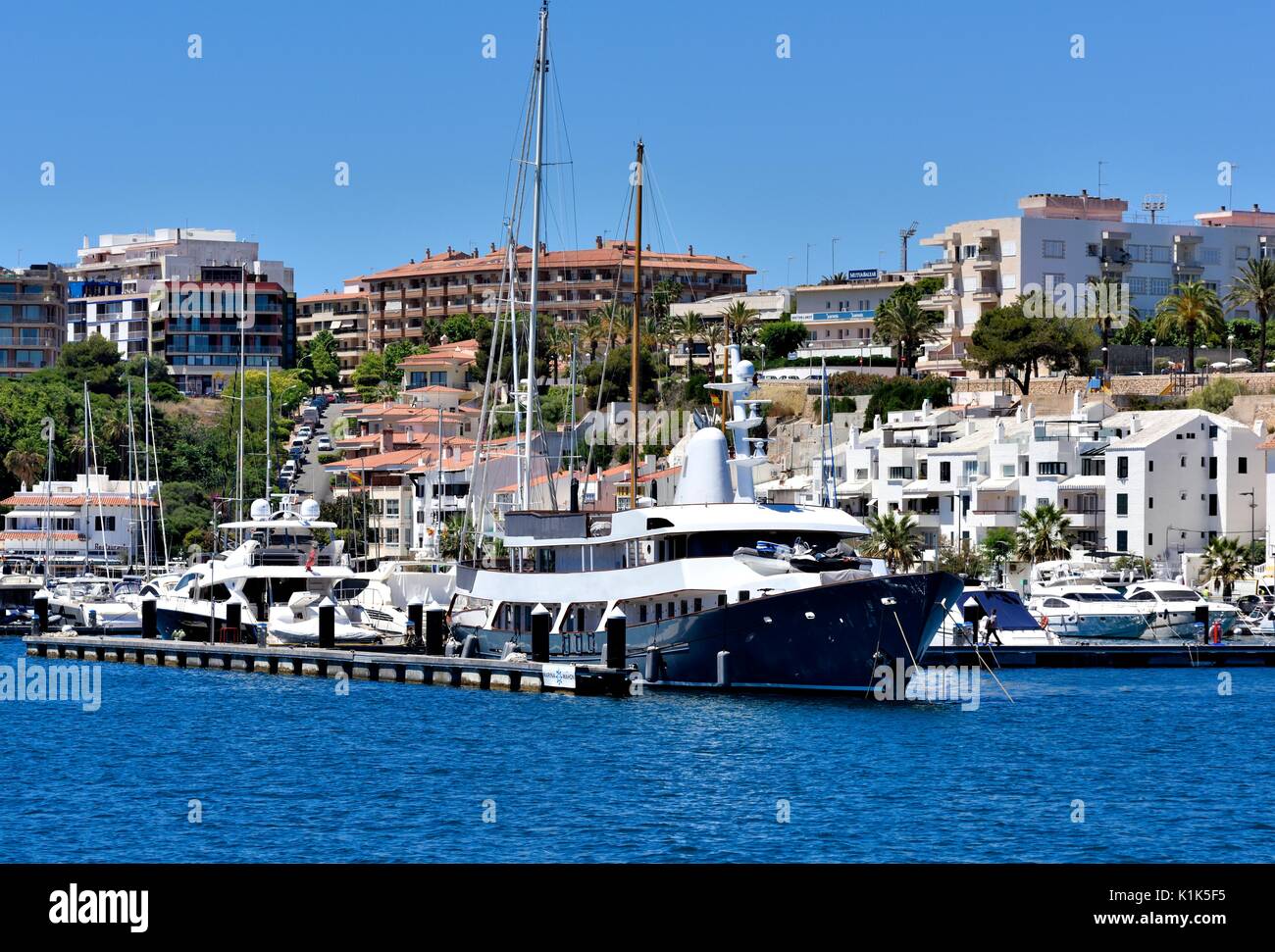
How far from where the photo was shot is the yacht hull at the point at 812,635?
50.6m

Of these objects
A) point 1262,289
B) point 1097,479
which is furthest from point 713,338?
point 1097,479

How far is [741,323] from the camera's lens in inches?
6038

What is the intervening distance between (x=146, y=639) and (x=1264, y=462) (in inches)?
2340

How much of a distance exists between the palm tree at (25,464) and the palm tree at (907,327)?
204ft

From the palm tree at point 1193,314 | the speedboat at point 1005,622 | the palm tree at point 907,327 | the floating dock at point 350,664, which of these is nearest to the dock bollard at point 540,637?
the floating dock at point 350,664

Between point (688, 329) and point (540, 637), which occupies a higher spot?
point (688, 329)

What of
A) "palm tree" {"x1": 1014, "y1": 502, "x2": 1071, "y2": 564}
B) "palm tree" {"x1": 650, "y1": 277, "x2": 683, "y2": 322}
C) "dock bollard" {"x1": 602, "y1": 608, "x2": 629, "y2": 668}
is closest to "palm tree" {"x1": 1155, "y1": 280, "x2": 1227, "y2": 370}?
"palm tree" {"x1": 1014, "y1": 502, "x2": 1071, "y2": 564}

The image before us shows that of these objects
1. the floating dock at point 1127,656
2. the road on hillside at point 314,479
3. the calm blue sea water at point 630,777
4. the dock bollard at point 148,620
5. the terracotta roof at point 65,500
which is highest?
the road on hillside at point 314,479

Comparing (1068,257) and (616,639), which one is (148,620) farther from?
(1068,257)

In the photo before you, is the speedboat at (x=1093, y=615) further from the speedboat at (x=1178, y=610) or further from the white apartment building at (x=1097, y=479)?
the white apartment building at (x=1097, y=479)

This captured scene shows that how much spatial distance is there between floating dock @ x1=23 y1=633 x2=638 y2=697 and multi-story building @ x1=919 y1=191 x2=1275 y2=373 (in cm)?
8502

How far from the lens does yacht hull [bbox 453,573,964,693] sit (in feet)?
166

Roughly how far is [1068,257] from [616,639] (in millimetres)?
102957
